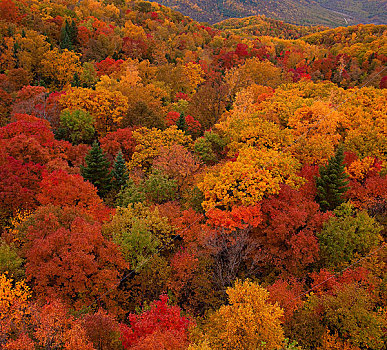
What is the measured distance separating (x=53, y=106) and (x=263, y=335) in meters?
48.6

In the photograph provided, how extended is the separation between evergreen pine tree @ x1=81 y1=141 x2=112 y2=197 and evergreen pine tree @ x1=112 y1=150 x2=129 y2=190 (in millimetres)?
861

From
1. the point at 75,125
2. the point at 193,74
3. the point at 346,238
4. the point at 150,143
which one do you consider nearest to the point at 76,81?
the point at 75,125

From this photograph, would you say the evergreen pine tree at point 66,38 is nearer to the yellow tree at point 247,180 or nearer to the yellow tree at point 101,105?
the yellow tree at point 101,105

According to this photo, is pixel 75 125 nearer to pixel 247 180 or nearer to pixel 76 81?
pixel 76 81

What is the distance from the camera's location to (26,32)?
70.7 meters

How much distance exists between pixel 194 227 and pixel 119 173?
50.2ft

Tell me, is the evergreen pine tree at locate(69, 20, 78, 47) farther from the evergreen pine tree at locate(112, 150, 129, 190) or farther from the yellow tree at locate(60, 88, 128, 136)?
the evergreen pine tree at locate(112, 150, 129, 190)

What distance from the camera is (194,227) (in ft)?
91.1

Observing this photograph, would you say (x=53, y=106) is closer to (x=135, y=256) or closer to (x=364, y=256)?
(x=135, y=256)

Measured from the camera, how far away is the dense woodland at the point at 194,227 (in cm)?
1884

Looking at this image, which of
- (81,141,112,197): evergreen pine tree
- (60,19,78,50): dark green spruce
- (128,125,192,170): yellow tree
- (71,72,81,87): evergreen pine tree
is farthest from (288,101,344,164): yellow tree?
(60,19,78,50): dark green spruce

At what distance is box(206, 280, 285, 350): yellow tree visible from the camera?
17422 mm

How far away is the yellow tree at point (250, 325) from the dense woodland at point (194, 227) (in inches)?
5.2

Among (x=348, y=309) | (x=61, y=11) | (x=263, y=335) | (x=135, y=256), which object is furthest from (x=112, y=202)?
(x=61, y=11)
